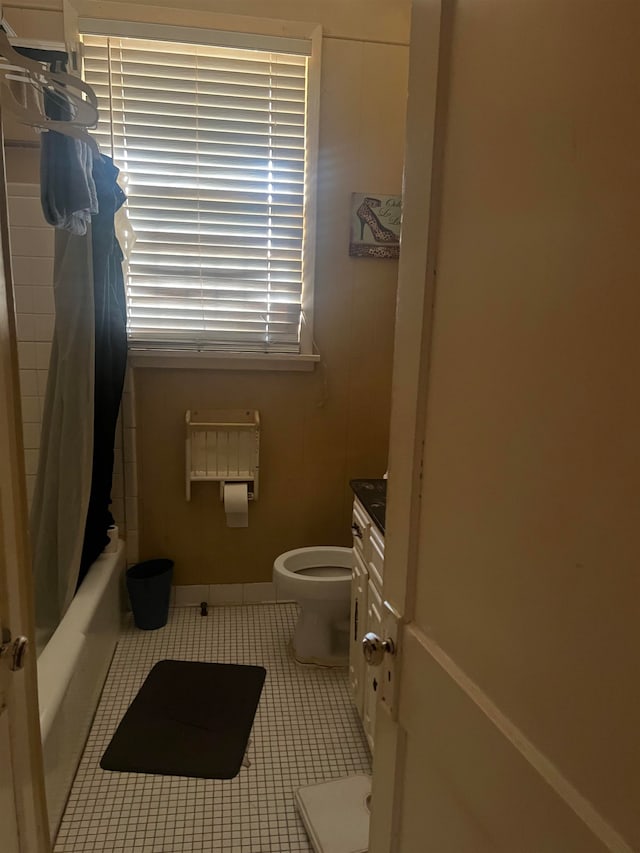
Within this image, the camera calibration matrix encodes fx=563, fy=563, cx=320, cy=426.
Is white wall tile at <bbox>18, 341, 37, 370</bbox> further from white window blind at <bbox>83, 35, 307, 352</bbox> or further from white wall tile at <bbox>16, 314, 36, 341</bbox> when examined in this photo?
white window blind at <bbox>83, 35, 307, 352</bbox>

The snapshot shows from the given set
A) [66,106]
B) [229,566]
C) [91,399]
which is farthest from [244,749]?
[66,106]

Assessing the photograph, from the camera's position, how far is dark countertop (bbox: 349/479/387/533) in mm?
1745

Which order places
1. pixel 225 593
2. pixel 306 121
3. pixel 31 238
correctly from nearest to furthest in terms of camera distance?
pixel 31 238 → pixel 306 121 → pixel 225 593

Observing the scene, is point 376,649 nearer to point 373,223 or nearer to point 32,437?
point 32,437

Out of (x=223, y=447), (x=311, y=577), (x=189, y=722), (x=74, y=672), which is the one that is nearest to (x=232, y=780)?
(x=189, y=722)

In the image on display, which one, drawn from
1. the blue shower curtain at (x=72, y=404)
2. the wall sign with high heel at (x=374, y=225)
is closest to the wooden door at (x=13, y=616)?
the blue shower curtain at (x=72, y=404)

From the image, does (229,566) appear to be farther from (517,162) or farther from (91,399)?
(517,162)

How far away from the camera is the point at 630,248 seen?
44 cm

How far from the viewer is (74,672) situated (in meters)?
1.77

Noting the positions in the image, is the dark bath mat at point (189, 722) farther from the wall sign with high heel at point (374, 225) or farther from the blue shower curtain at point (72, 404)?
the wall sign with high heel at point (374, 225)

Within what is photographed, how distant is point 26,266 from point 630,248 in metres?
2.52

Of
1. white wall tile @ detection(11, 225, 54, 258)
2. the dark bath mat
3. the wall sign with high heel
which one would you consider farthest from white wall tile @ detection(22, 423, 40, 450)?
the wall sign with high heel

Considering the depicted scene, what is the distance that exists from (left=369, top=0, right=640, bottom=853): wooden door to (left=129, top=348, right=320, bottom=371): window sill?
1.91 meters

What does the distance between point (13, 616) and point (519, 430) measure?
2.61 ft
